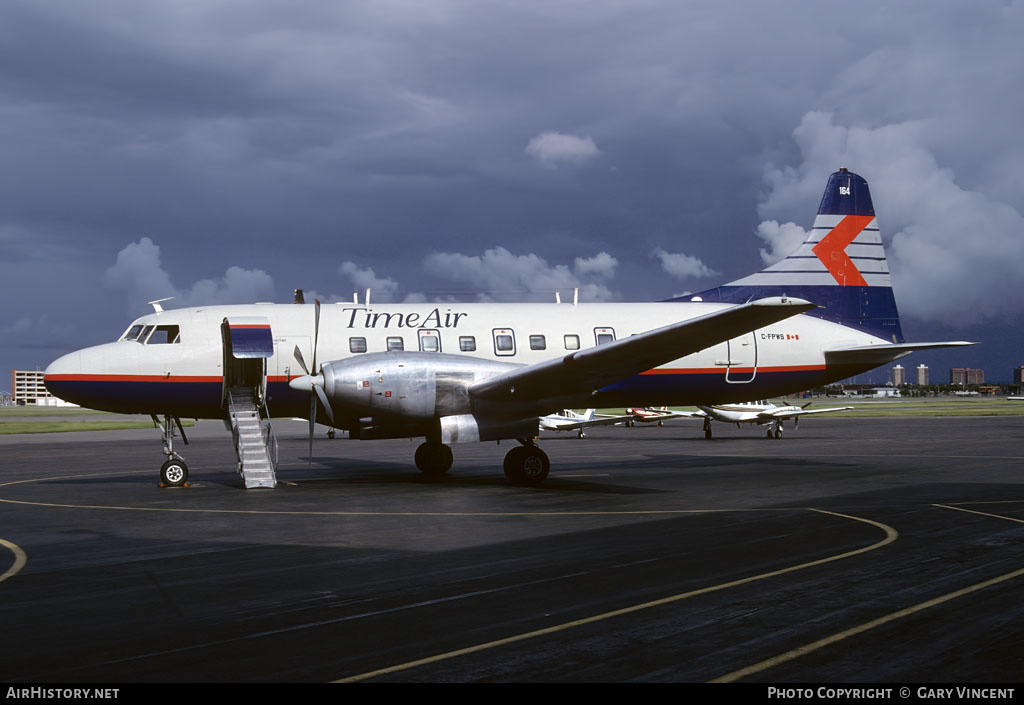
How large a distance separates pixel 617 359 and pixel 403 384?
4.81 m

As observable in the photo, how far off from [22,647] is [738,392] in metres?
20.5

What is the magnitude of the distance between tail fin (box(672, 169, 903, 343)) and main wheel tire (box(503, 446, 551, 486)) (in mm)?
8713

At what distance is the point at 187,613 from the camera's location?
29.1 feet

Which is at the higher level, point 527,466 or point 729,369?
point 729,369

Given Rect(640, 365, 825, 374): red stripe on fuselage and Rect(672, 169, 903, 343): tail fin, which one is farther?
Rect(672, 169, 903, 343): tail fin

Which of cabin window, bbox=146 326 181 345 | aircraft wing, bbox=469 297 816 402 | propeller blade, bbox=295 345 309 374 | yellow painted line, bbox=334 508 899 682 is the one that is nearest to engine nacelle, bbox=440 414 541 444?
aircraft wing, bbox=469 297 816 402

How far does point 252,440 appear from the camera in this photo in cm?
2150

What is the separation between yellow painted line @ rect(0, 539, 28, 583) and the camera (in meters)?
10.9

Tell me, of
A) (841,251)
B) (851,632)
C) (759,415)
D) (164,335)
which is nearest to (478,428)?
(164,335)

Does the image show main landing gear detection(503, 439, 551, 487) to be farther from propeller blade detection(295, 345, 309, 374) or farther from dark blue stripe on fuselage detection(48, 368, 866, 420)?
propeller blade detection(295, 345, 309, 374)

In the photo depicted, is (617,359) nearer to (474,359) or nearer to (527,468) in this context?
(474,359)

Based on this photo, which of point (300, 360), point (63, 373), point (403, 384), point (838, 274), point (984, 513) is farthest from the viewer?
point (838, 274)

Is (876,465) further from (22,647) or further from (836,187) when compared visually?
(22,647)

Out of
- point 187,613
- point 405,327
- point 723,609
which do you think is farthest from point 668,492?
point 187,613
